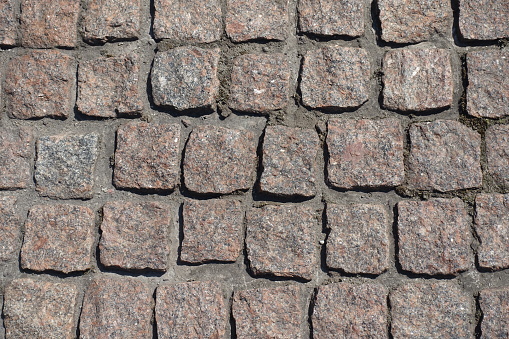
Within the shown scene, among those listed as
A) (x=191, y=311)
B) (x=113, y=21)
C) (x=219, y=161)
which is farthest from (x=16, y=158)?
(x=191, y=311)

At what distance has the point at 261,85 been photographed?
2.12 meters

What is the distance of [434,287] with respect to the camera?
6.58ft

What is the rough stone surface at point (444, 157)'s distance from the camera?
6.75 ft

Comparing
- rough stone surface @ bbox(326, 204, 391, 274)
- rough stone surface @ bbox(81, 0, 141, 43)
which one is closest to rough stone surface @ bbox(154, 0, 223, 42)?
rough stone surface @ bbox(81, 0, 141, 43)

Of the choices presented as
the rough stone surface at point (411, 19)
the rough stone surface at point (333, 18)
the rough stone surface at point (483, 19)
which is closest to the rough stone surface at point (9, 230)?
the rough stone surface at point (333, 18)

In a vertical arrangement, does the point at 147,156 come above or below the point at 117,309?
above

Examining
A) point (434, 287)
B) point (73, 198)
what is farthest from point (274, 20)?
point (434, 287)

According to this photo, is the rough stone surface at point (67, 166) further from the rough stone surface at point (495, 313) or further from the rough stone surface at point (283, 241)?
the rough stone surface at point (495, 313)

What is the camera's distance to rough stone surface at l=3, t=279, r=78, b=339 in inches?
80.3

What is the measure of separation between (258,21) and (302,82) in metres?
0.33

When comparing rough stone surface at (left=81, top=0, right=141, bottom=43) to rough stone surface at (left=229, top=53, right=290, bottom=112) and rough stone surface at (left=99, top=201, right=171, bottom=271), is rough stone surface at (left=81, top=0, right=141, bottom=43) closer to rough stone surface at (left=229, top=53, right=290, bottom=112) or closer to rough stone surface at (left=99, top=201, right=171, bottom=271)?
rough stone surface at (left=229, top=53, right=290, bottom=112)

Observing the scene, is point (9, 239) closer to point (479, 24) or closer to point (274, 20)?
point (274, 20)

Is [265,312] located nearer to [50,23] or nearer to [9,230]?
[9,230]

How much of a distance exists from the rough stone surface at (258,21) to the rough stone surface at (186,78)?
127 millimetres
